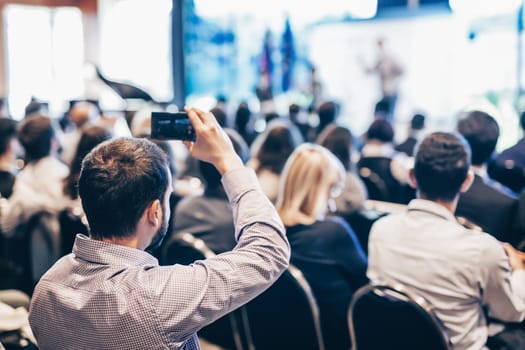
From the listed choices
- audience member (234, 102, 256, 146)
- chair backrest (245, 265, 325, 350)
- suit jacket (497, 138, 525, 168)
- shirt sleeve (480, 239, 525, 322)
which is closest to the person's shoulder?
chair backrest (245, 265, 325, 350)

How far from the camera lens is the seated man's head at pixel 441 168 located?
2.14 metres

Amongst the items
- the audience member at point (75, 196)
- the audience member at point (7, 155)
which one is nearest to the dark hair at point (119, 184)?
the audience member at point (75, 196)

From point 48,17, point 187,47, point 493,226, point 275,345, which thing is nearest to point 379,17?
point 187,47

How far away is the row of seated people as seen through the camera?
2.38 meters

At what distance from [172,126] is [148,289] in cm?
36

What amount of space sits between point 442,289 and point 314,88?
25.8 feet

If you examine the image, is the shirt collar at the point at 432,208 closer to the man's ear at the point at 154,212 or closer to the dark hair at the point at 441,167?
the dark hair at the point at 441,167

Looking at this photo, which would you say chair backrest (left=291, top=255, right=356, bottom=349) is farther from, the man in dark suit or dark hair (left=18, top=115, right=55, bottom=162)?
dark hair (left=18, top=115, right=55, bottom=162)

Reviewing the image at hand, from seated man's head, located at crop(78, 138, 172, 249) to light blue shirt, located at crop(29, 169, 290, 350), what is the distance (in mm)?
46

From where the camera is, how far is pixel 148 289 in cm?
123

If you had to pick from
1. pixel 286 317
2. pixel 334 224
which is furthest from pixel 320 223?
pixel 286 317

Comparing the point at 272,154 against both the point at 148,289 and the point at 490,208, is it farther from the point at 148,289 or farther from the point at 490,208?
the point at 148,289

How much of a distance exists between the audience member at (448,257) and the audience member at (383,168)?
6.55ft

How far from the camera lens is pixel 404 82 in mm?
9234
